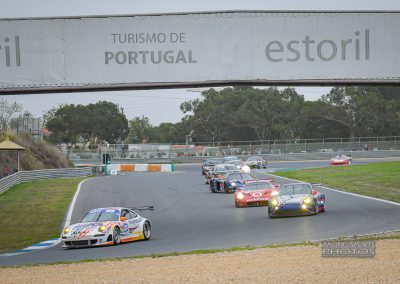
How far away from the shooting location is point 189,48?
21469 millimetres

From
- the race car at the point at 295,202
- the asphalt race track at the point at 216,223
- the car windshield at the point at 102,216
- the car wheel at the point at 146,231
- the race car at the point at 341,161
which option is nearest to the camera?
the asphalt race track at the point at 216,223

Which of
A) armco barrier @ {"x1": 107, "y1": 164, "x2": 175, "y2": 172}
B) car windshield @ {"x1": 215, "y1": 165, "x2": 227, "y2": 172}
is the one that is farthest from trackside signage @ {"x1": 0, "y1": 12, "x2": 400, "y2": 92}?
armco barrier @ {"x1": 107, "y1": 164, "x2": 175, "y2": 172}

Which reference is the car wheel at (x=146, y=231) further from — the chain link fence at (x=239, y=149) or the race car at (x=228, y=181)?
the chain link fence at (x=239, y=149)

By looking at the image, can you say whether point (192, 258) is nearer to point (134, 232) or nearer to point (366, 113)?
point (134, 232)

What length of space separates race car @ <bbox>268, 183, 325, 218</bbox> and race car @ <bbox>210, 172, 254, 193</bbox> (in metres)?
12.1

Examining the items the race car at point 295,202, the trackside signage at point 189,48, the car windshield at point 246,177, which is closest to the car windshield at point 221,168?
the car windshield at point 246,177

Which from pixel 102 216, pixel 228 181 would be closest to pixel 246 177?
pixel 228 181

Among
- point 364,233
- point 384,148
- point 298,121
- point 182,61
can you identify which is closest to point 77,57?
point 182,61

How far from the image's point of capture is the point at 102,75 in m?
21.8

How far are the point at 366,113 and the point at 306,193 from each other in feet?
271

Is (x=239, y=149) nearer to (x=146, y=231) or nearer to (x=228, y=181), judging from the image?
(x=228, y=181)

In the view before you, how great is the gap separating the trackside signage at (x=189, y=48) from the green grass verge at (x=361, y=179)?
1382cm

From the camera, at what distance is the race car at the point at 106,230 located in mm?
22219

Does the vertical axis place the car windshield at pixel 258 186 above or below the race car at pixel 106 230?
above
